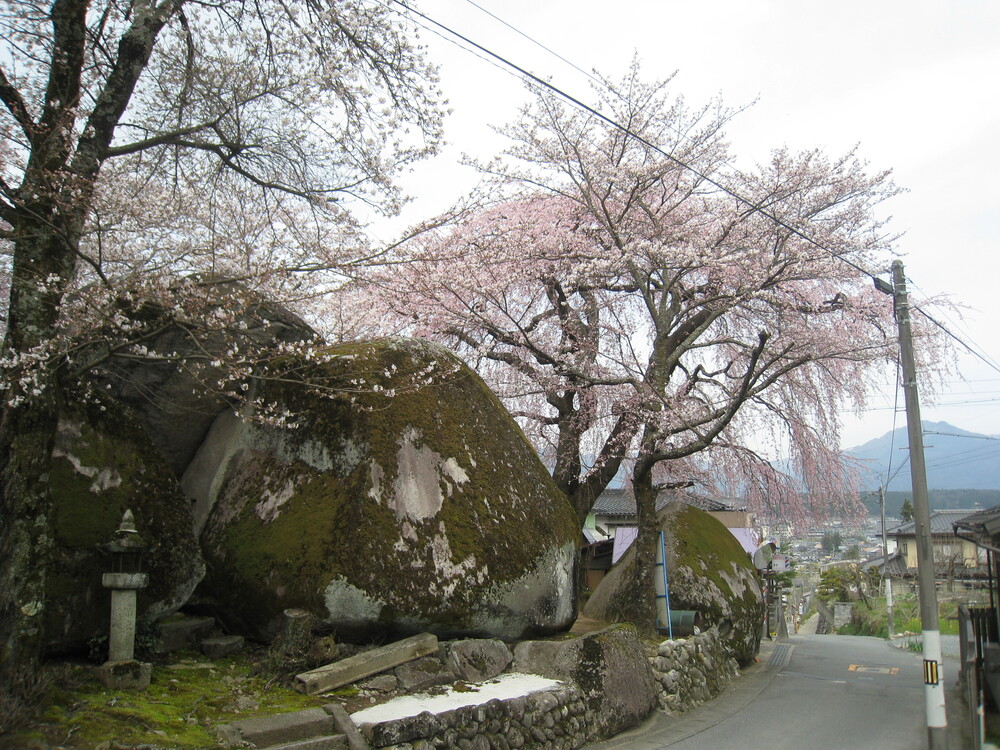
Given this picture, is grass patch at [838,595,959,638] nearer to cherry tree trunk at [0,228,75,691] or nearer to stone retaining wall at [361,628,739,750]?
stone retaining wall at [361,628,739,750]

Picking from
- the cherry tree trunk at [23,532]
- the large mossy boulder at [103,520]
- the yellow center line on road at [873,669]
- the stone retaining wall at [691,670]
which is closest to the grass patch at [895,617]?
the yellow center line on road at [873,669]

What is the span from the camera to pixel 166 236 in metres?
9.83

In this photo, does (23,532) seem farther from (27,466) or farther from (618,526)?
(618,526)

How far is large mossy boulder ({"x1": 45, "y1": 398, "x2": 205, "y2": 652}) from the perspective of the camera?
6359 mm

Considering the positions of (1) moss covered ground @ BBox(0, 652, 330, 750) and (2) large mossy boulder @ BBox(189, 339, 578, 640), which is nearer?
(1) moss covered ground @ BBox(0, 652, 330, 750)

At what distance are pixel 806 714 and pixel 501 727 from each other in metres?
6.28

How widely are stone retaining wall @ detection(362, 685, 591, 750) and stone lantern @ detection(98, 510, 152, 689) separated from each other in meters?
2.07

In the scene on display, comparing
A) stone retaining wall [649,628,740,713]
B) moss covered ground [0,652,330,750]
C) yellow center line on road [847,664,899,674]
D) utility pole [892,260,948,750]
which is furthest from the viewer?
yellow center line on road [847,664,899,674]

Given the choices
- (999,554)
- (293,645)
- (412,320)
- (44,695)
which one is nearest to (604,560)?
(412,320)

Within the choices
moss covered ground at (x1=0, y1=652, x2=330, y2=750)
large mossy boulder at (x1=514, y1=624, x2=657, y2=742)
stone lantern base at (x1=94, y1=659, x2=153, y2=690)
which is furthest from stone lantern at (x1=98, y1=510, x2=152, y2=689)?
large mossy boulder at (x1=514, y1=624, x2=657, y2=742)

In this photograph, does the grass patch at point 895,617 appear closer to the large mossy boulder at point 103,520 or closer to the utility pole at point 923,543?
the utility pole at point 923,543

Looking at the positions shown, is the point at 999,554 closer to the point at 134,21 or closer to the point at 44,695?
the point at 44,695

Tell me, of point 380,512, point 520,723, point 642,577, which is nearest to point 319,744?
point 520,723

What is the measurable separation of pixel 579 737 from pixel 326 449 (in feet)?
14.1
